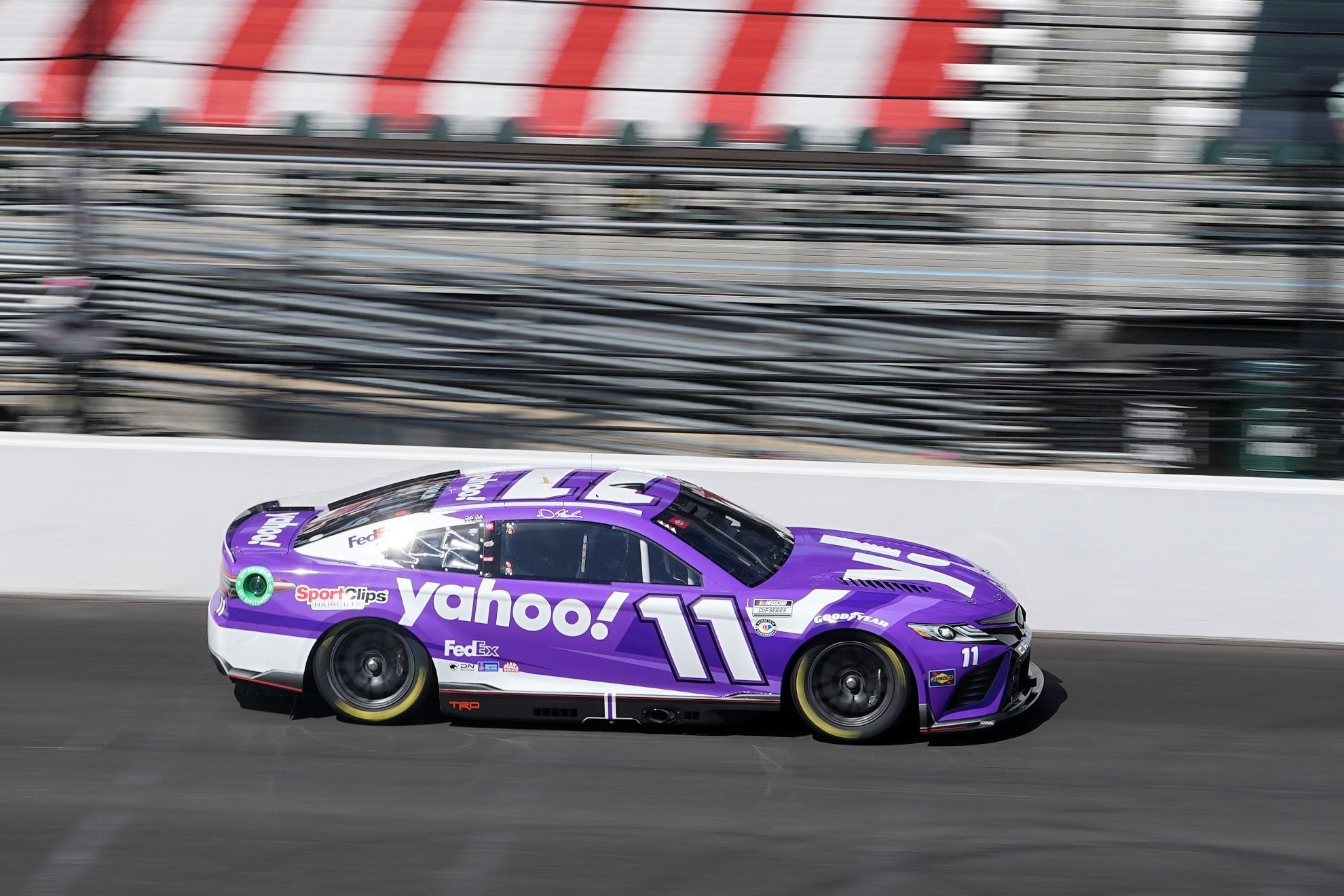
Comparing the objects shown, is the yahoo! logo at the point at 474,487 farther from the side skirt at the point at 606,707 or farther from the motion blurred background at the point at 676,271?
the motion blurred background at the point at 676,271

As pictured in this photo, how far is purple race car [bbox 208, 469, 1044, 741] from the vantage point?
21.6 ft

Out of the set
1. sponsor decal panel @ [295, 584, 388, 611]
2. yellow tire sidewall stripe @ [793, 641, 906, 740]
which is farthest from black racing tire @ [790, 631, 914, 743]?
sponsor decal panel @ [295, 584, 388, 611]

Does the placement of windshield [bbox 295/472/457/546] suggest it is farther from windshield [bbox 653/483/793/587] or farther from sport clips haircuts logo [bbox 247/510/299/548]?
windshield [bbox 653/483/793/587]

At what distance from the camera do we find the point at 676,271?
9.89 m

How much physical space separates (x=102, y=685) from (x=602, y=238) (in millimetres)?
4246

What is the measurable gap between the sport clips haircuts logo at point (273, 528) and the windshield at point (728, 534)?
1.83m

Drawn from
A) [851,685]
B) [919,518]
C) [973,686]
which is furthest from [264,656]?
[919,518]

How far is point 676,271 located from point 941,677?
4.18 m

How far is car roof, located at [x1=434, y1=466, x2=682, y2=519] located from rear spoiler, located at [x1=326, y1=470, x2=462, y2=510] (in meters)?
0.09

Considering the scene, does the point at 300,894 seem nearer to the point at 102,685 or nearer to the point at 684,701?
the point at 684,701

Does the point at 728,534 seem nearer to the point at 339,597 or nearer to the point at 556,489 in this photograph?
the point at 556,489

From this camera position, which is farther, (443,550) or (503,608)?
(443,550)

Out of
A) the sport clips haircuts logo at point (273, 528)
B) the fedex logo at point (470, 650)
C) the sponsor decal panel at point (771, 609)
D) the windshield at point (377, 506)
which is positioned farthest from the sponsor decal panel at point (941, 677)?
the sport clips haircuts logo at point (273, 528)

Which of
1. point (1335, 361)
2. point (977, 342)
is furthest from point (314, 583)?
point (1335, 361)
